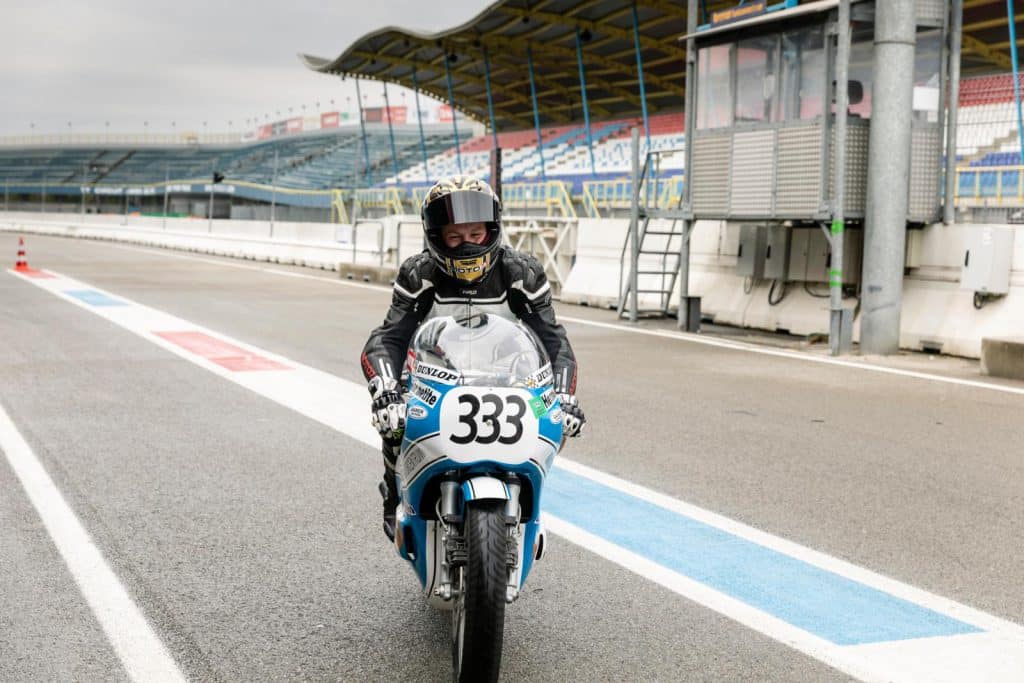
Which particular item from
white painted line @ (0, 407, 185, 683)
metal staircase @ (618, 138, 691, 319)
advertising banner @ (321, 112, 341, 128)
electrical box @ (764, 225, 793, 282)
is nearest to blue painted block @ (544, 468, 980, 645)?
white painted line @ (0, 407, 185, 683)

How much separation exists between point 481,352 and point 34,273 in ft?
80.3

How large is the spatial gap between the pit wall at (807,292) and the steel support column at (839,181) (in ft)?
2.98

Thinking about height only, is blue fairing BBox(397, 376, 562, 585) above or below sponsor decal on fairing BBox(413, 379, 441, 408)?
below

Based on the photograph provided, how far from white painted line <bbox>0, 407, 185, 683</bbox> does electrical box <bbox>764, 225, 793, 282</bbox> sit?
10795 millimetres

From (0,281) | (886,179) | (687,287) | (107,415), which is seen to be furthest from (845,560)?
(0,281)

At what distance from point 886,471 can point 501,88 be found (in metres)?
48.2

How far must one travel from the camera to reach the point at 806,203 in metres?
14.2

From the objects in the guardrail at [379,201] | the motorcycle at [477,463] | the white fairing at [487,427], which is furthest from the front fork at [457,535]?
the guardrail at [379,201]

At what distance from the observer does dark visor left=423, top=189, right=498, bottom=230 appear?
3873mm

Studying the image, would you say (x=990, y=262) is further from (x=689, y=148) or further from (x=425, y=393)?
(x=425, y=393)

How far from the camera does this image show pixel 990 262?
1242cm

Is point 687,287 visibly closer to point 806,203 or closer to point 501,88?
point 806,203

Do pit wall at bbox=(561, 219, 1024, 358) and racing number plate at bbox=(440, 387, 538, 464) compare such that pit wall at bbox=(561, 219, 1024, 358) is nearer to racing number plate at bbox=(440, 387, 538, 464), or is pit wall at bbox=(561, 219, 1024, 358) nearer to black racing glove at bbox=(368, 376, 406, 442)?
black racing glove at bbox=(368, 376, 406, 442)

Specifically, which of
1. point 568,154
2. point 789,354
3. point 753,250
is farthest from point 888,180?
point 568,154
